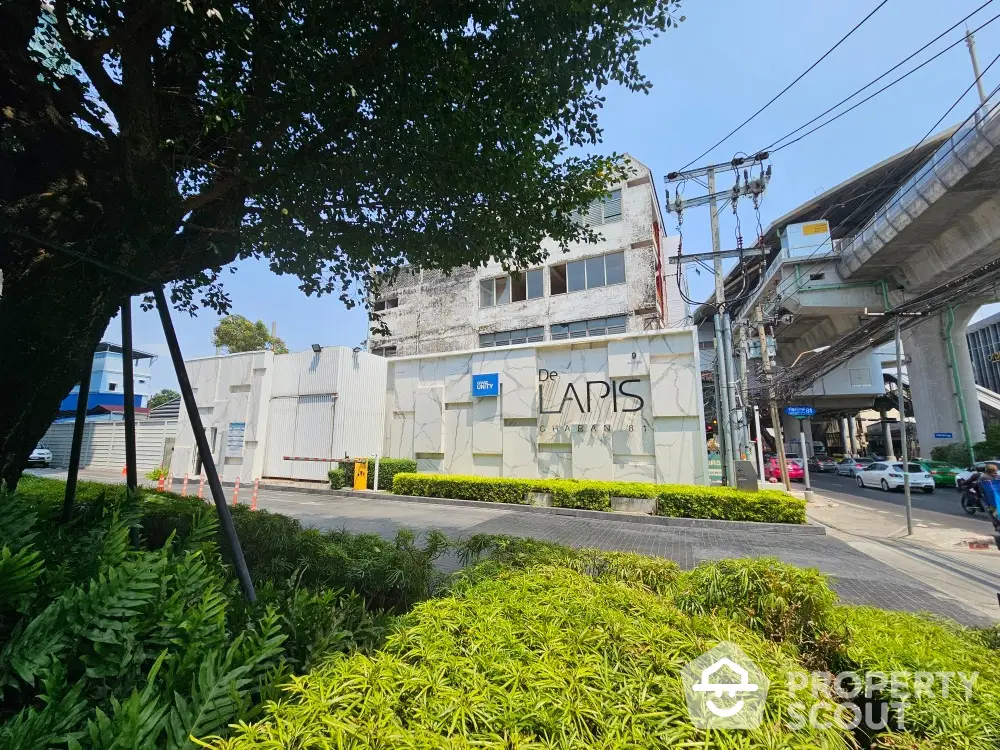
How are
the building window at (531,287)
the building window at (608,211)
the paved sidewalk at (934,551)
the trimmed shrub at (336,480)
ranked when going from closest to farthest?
the paved sidewalk at (934,551)
the trimmed shrub at (336,480)
the building window at (608,211)
the building window at (531,287)

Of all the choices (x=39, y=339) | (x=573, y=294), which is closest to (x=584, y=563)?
(x=39, y=339)

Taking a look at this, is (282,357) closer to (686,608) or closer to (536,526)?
(536,526)

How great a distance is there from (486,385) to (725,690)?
14.5 metres

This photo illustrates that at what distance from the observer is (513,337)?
2308 cm

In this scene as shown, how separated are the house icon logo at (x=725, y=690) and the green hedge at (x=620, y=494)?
1011 centimetres

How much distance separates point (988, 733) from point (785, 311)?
3412 cm

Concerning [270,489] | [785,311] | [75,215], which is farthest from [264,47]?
[785,311]

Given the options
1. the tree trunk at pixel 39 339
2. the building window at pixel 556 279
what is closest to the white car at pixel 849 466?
the building window at pixel 556 279

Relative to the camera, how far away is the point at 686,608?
285 cm

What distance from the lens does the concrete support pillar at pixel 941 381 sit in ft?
84.9

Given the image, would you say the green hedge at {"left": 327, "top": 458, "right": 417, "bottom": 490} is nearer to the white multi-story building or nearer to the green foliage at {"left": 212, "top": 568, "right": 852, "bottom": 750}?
the white multi-story building

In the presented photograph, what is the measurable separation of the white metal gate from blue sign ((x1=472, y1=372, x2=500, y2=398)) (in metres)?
6.48
